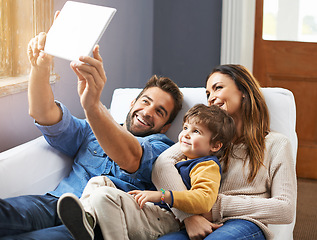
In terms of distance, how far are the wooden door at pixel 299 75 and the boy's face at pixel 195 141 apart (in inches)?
79.5

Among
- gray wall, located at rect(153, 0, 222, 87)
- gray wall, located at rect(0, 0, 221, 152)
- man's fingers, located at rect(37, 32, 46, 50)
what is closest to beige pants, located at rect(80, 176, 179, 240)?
man's fingers, located at rect(37, 32, 46, 50)

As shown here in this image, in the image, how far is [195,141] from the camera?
5.05 feet

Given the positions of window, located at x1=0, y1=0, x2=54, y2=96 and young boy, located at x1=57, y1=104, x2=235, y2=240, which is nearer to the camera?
young boy, located at x1=57, y1=104, x2=235, y2=240

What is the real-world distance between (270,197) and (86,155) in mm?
696

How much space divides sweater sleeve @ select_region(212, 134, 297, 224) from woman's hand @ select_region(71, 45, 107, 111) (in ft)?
1.72

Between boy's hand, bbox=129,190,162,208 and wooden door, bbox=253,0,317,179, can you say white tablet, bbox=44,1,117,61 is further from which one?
wooden door, bbox=253,0,317,179

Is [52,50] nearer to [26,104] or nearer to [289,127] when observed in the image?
[26,104]

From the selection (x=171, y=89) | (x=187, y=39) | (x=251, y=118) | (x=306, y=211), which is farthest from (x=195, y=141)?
(x=187, y=39)

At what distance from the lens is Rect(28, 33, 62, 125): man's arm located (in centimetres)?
159

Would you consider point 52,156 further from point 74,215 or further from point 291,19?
point 291,19

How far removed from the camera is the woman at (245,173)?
1466mm

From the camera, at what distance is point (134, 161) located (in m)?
1.55

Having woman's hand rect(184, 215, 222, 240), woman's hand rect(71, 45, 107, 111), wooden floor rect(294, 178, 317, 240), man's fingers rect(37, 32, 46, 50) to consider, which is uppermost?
man's fingers rect(37, 32, 46, 50)

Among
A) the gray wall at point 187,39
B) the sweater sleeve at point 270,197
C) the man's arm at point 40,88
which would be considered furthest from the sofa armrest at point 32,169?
the gray wall at point 187,39
